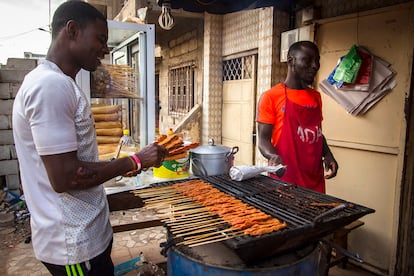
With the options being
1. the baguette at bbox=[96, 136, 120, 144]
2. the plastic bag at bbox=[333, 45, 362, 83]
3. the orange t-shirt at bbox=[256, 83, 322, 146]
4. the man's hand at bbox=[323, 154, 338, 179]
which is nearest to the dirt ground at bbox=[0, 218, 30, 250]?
the baguette at bbox=[96, 136, 120, 144]

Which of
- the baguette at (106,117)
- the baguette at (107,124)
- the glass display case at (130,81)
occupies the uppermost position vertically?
the glass display case at (130,81)

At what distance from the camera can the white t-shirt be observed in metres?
1.22

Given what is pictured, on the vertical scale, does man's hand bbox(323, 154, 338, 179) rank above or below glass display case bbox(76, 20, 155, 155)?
below

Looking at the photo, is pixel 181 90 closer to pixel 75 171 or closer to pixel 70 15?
pixel 70 15

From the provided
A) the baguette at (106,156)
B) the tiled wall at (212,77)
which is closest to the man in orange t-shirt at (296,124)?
the baguette at (106,156)

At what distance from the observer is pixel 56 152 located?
1.23m

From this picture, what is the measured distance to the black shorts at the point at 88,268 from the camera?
1.44 m

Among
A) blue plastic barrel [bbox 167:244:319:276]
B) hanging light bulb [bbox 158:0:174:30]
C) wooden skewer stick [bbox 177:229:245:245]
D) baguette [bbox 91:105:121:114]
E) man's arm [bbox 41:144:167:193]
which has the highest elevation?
hanging light bulb [bbox 158:0:174:30]

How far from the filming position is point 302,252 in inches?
67.1

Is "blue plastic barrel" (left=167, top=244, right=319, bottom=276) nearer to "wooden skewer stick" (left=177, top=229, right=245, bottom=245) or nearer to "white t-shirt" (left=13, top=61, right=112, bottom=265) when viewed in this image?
"wooden skewer stick" (left=177, top=229, right=245, bottom=245)

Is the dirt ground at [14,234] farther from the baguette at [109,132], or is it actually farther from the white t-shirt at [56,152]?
the white t-shirt at [56,152]

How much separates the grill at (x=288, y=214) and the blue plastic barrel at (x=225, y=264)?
1.9 inches

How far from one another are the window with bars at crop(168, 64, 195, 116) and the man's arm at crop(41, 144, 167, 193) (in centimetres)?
597

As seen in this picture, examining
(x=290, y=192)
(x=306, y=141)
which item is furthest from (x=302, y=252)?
(x=306, y=141)
